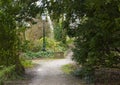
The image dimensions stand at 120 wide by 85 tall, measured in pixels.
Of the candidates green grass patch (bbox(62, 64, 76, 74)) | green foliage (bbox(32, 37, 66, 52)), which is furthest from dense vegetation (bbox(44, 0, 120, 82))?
green foliage (bbox(32, 37, 66, 52))

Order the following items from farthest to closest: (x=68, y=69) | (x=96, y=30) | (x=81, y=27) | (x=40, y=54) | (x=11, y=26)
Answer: (x=40, y=54)
(x=68, y=69)
(x=11, y=26)
(x=81, y=27)
(x=96, y=30)

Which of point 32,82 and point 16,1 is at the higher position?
point 16,1

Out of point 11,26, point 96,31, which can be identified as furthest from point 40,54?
point 96,31

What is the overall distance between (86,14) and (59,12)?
2482 millimetres

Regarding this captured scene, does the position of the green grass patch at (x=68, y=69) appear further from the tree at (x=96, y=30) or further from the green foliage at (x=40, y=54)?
the green foliage at (x=40, y=54)

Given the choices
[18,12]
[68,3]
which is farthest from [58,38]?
[68,3]

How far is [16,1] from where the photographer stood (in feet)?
61.6

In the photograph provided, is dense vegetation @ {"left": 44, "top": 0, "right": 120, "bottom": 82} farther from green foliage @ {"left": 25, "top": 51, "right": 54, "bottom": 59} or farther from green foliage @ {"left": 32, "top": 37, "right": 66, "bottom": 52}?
green foliage @ {"left": 32, "top": 37, "right": 66, "bottom": 52}

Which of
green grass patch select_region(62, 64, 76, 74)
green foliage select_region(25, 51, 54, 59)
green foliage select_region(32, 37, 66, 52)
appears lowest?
green grass patch select_region(62, 64, 76, 74)

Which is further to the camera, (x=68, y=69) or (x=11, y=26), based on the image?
(x=68, y=69)

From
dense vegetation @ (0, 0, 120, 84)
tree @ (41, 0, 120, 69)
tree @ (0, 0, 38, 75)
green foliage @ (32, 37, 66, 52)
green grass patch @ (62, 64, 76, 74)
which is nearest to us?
tree @ (41, 0, 120, 69)

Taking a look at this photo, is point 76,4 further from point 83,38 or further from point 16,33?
point 16,33

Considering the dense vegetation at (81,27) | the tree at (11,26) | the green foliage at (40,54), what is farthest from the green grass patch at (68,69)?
the green foliage at (40,54)

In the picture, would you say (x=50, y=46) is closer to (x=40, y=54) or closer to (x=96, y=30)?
(x=40, y=54)
